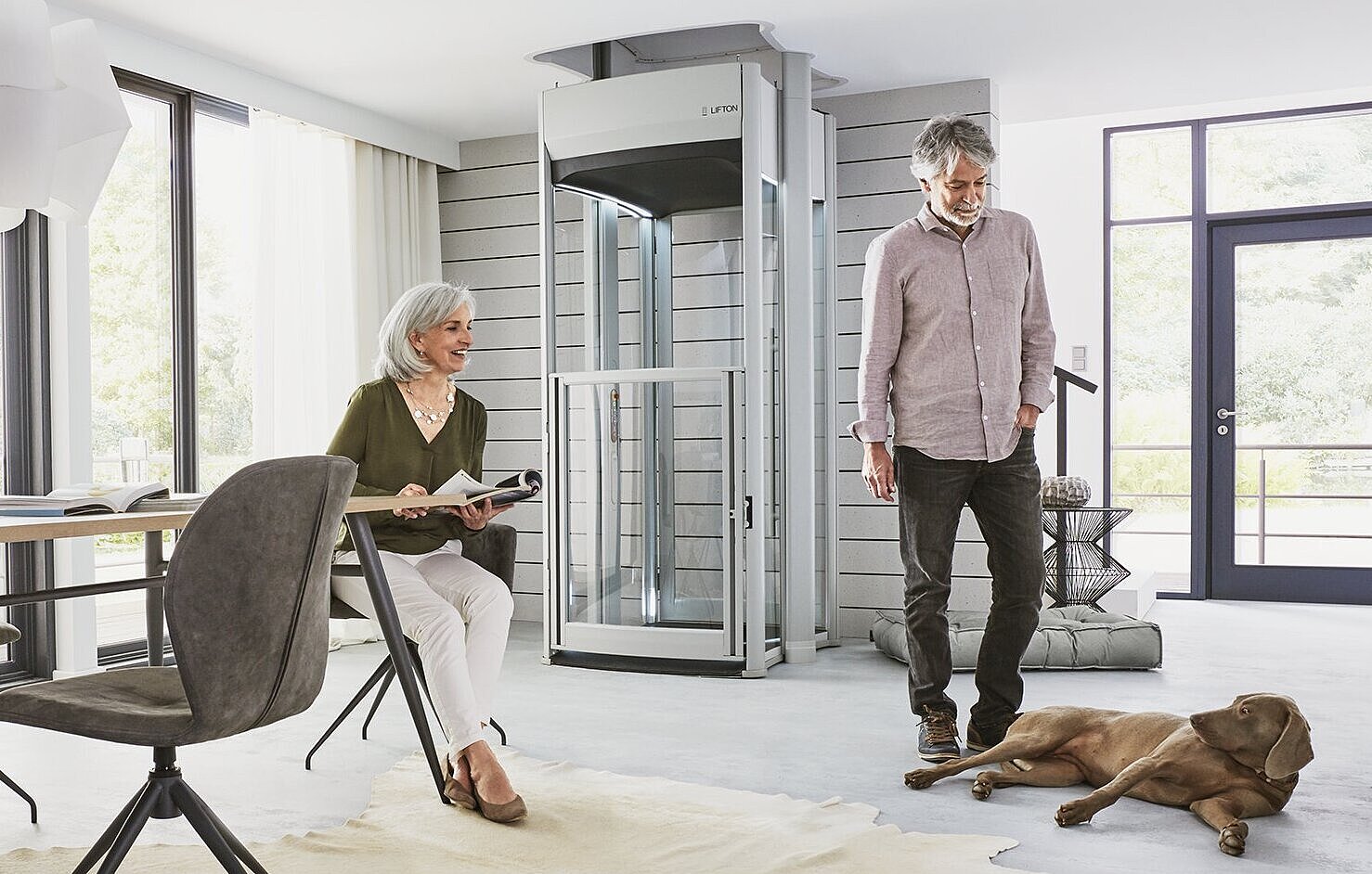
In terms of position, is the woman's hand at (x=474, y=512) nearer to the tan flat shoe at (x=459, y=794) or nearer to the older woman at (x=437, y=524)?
the older woman at (x=437, y=524)

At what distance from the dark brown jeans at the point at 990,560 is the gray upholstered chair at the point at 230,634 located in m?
1.46

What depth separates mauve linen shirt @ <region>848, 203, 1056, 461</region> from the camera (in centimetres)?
268

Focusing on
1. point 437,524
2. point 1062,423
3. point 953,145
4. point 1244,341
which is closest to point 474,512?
point 437,524

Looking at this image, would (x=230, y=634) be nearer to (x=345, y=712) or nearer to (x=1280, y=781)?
(x=345, y=712)

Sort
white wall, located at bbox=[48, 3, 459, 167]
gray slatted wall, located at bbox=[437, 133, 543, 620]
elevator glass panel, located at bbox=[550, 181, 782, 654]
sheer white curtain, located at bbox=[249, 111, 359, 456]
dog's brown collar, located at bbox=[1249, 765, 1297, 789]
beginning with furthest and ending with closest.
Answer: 1. gray slatted wall, located at bbox=[437, 133, 543, 620]
2. sheer white curtain, located at bbox=[249, 111, 359, 456]
3. elevator glass panel, located at bbox=[550, 181, 782, 654]
4. white wall, located at bbox=[48, 3, 459, 167]
5. dog's brown collar, located at bbox=[1249, 765, 1297, 789]

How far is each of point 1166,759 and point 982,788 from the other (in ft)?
1.21

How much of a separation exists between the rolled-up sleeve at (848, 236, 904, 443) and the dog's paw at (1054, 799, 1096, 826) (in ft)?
2.94

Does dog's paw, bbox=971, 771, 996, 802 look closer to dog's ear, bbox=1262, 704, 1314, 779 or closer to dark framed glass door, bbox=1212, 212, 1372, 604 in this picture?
dog's ear, bbox=1262, 704, 1314, 779

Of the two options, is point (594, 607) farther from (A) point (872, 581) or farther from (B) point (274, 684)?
(B) point (274, 684)

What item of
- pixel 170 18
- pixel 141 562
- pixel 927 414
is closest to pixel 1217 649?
pixel 927 414

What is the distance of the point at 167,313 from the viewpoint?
4.25m

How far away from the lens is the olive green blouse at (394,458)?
2.64 metres

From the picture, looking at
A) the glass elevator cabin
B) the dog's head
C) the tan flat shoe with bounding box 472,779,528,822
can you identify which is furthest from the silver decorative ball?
the tan flat shoe with bounding box 472,779,528,822

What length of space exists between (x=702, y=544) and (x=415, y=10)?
1969 millimetres
